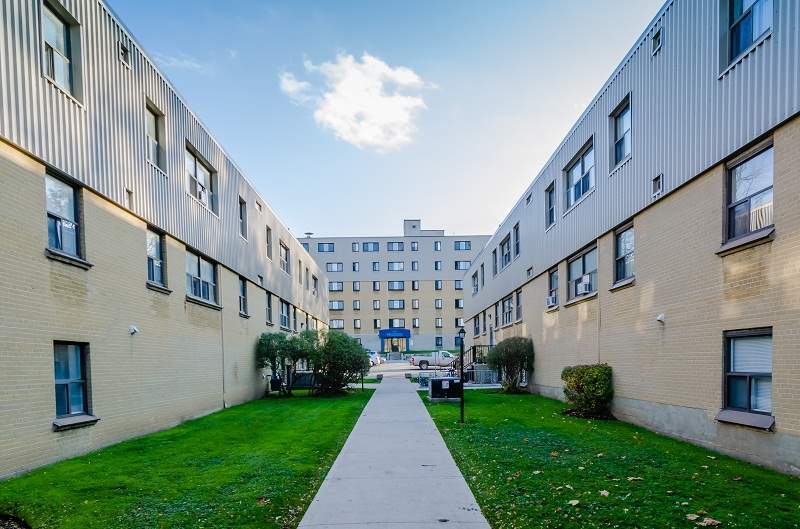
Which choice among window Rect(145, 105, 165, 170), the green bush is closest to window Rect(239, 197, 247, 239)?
window Rect(145, 105, 165, 170)

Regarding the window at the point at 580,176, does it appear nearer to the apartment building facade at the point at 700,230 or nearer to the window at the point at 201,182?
the apartment building facade at the point at 700,230

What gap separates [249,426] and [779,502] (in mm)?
10088

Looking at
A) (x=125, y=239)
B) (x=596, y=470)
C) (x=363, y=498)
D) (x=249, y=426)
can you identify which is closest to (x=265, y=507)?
(x=363, y=498)

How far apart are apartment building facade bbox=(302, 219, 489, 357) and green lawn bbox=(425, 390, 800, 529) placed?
2121 inches

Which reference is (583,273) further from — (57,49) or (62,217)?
(57,49)

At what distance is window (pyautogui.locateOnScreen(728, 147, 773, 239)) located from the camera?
7141 millimetres

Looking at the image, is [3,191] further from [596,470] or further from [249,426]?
[596,470]

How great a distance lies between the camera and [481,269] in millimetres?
32438

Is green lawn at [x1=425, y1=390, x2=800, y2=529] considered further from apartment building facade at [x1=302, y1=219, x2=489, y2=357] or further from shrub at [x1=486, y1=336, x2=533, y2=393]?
A: apartment building facade at [x1=302, y1=219, x2=489, y2=357]

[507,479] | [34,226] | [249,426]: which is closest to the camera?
[507,479]

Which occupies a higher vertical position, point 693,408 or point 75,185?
point 75,185

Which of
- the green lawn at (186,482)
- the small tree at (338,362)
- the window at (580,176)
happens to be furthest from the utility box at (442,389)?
the window at (580,176)

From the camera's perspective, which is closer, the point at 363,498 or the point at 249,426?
the point at 363,498

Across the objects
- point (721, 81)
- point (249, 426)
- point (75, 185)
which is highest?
point (721, 81)
